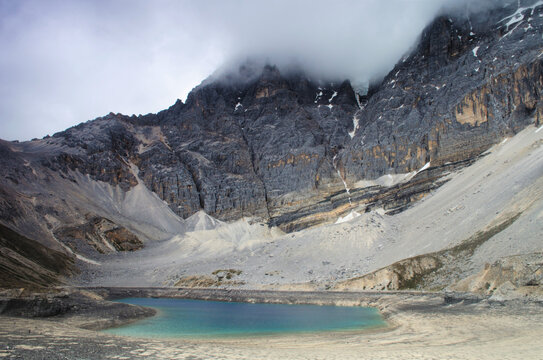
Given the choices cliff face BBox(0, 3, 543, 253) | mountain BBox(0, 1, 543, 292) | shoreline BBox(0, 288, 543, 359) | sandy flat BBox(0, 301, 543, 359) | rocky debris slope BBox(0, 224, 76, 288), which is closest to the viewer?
sandy flat BBox(0, 301, 543, 359)

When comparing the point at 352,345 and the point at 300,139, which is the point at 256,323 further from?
the point at 300,139

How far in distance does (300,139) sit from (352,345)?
402 ft

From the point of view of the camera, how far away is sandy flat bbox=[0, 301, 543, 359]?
544 inches

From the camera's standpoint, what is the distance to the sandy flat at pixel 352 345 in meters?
13.8

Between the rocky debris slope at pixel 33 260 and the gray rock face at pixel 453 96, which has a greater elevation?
the gray rock face at pixel 453 96

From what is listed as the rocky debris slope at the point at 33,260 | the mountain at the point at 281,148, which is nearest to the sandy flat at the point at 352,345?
the rocky debris slope at the point at 33,260

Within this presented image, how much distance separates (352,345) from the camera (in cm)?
1792

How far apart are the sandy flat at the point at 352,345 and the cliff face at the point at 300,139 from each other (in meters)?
67.6

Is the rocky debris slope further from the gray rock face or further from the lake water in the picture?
the gray rock face

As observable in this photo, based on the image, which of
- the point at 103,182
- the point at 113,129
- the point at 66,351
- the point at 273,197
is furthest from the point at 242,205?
the point at 66,351

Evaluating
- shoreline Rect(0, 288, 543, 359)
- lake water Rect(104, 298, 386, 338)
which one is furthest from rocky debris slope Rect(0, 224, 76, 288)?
A: shoreline Rect(0, 288, 543, 359)

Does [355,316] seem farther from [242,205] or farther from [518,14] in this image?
[518,14]

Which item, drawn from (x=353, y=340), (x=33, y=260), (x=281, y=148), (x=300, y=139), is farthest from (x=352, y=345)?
(x=281, y=148)

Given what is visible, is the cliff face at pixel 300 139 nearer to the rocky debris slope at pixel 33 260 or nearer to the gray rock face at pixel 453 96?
the gray rock face at pixel 453 96
